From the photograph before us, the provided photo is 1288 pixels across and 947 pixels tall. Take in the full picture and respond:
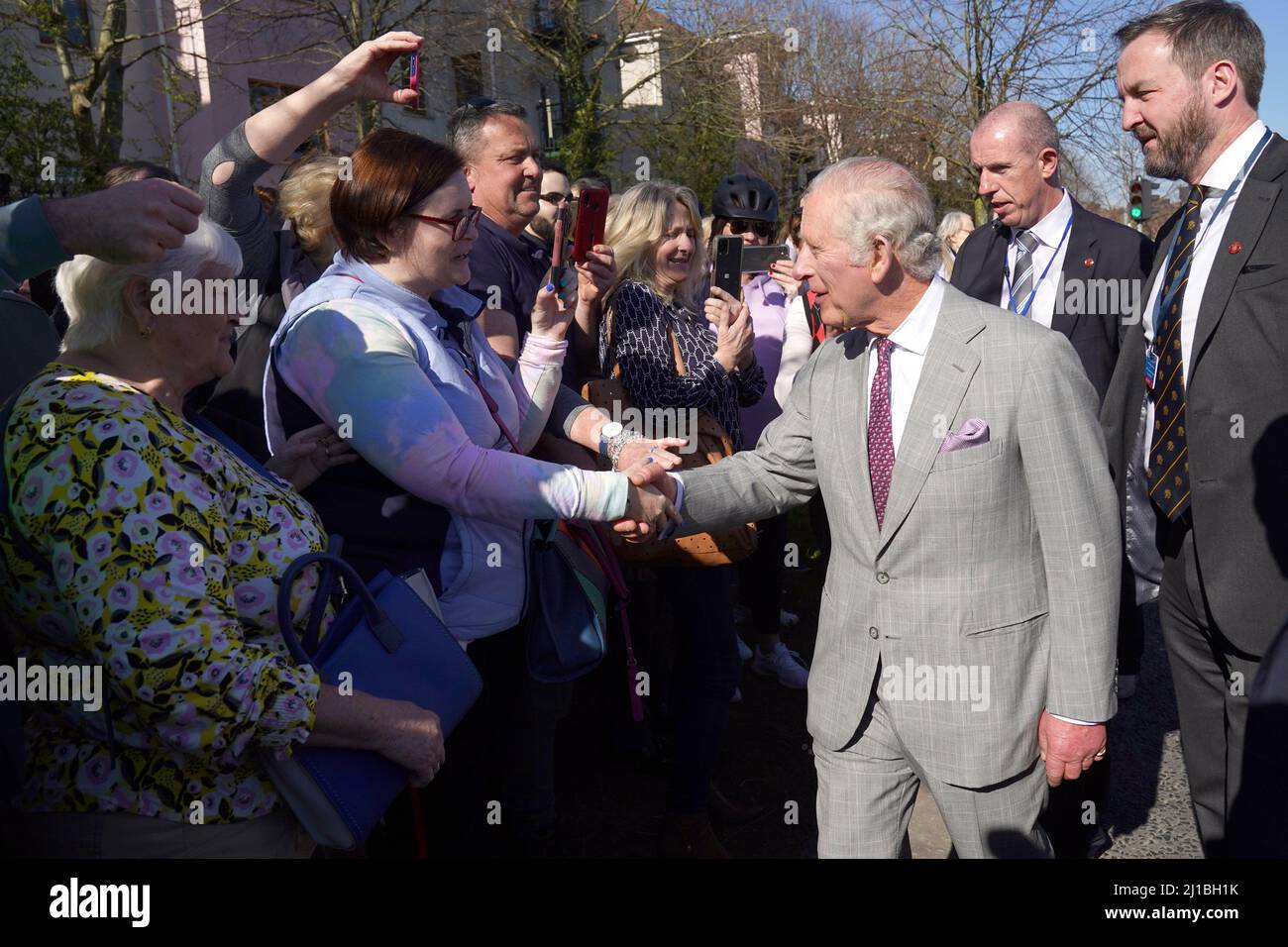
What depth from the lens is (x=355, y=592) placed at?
81.6 inches

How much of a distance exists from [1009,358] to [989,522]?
14.4 inches

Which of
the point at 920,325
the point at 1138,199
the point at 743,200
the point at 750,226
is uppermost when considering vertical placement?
the point at 1138,199

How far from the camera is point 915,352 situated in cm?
251

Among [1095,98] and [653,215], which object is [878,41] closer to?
[1095,98]

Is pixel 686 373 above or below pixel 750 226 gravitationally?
below

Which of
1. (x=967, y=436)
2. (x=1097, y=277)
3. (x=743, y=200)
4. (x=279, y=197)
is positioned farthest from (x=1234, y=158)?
(x=279, y=197)

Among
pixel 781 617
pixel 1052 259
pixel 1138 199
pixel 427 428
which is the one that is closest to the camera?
pixel 427 428

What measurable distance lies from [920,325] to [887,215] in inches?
10.6

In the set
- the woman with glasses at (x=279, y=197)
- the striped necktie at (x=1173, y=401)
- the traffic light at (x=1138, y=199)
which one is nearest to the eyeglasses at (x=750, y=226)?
the woman with glasses at (x=279, y=197)

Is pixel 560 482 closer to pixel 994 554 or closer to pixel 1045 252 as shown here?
pixel 994 554

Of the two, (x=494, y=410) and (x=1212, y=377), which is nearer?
(x=494, y=410)

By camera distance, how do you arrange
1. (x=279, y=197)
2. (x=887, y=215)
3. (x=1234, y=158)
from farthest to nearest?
(x=279, y=197)
(x=1234, y=158)
(x=887, y=215)

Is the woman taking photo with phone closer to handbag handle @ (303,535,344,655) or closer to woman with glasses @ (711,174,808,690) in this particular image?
woman with glasses @ (711,174,808,690)
